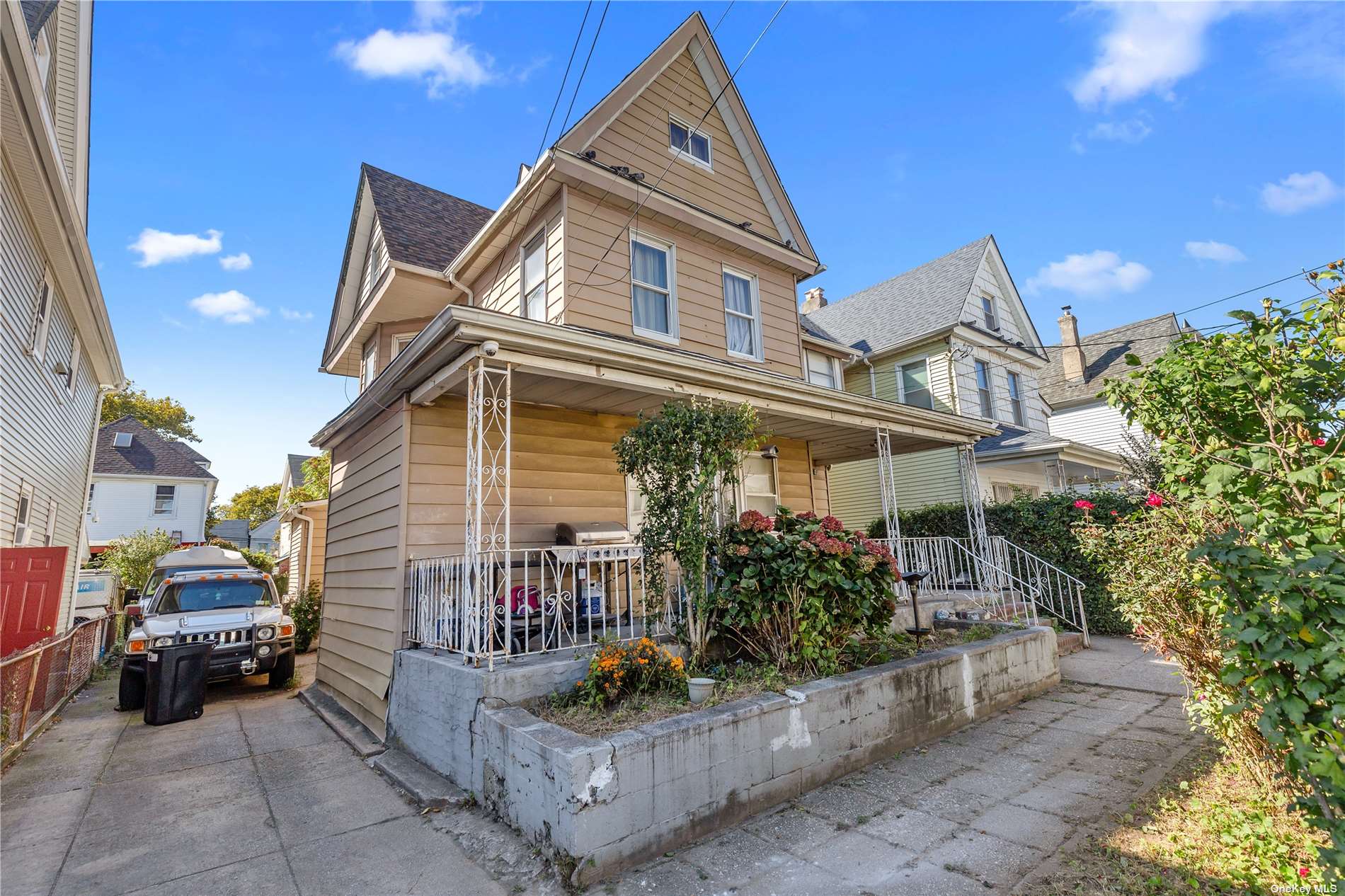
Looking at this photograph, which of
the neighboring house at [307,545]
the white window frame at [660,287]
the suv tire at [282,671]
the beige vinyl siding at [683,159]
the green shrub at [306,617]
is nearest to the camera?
the white window frame at [660,287]

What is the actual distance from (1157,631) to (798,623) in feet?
8.16

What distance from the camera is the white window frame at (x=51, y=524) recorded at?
29.8 ft

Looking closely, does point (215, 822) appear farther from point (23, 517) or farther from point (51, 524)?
point (51, 524)

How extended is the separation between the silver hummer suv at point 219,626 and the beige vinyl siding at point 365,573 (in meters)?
0.77

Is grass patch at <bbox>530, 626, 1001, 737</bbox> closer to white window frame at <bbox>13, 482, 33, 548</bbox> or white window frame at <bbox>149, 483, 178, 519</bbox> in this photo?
white window frame at <bbox>13, 482, 33, 548</bbox>

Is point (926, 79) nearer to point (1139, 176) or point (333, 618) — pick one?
point (1139, 176)

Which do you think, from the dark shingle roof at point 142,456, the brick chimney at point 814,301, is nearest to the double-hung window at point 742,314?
the brick chimney at point 814,301

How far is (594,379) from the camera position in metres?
5.66

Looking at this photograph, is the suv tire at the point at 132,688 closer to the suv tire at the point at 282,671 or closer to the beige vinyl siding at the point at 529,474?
the suv tire at the point at 282,671

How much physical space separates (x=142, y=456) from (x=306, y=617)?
79.3 feet

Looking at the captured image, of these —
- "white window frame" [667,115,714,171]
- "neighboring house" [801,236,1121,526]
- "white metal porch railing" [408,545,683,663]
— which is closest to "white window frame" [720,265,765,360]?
"white window frame" [667,115,714,171]

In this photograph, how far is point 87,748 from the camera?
5.95m

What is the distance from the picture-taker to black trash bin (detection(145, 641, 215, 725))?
6.92m

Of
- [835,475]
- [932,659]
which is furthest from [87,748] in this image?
→ [835,475]
